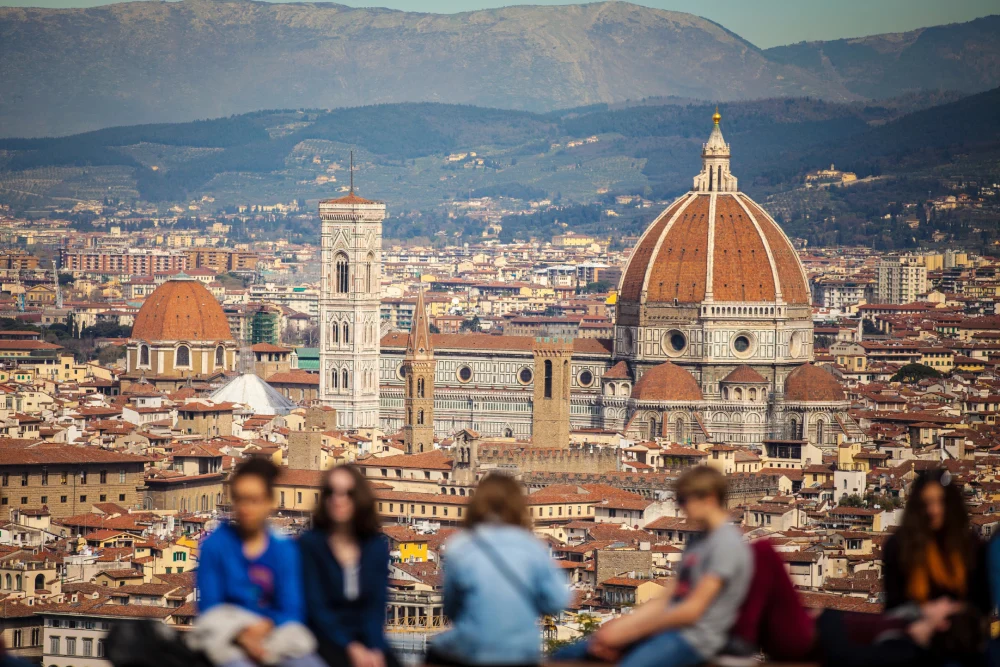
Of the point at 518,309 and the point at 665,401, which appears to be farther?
the point at 518,309

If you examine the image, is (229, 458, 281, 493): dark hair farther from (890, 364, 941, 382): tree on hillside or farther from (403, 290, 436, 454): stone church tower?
(890, 364, 941, 382): tree on hillside

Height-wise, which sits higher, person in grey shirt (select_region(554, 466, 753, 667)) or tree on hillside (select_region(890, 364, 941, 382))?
tree on hillside (select_region(890, 364, 941, 382))

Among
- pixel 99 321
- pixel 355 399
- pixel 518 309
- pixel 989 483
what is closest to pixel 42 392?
pixel 355 399

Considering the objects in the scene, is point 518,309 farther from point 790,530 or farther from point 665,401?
point 790,530

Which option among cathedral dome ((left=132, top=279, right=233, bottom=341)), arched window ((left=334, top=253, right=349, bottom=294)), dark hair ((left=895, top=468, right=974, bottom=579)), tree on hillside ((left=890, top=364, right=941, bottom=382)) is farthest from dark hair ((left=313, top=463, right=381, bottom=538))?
cathedral dome ((left=132, top=279, right=233, bottom=341))

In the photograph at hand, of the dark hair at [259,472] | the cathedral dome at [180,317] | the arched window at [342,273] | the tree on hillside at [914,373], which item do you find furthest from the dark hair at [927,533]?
the cathedral dome at [180,317]

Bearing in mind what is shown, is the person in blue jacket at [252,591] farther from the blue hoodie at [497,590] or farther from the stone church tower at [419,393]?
the stone church tower at [419,393]

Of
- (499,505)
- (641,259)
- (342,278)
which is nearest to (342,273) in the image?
(342,278)

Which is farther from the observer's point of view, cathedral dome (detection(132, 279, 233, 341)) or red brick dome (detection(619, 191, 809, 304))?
cathedral dome (detection(132, 279, 233, 341))
